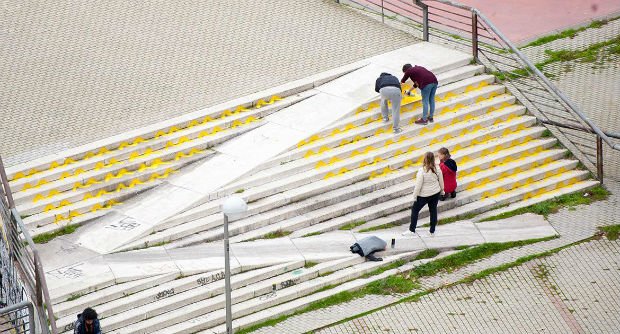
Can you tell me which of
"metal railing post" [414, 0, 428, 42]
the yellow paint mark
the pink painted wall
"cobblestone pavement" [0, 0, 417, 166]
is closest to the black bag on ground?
the yellow paint mark

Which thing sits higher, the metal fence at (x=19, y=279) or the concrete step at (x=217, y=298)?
the metal fence at (x=19, y=279)

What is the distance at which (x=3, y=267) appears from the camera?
18266 millimetres

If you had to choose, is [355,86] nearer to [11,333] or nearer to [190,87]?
[190,87]

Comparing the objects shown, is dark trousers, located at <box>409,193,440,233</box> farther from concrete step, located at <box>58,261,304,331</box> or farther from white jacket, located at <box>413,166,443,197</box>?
concrete step, located at <box>58,261,304,331</box>

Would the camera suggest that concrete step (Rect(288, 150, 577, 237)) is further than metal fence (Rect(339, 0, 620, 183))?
No

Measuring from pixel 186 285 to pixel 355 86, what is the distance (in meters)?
5.90

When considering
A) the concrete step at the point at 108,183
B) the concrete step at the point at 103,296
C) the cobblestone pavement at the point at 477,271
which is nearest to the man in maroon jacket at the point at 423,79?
the cobblestone pavement at the point at 477,271

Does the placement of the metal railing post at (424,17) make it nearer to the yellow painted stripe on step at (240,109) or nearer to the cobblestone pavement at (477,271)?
the yellow painted stripe on step at (240,109)

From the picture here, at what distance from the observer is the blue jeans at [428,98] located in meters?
22.8

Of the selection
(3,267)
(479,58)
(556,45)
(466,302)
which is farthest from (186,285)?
(556,45)

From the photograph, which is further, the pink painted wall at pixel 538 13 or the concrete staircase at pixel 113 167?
the pink painted wall at pixel 538 13

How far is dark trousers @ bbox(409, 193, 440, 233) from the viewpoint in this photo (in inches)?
819

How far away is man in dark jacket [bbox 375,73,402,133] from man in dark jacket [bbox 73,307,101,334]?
23.6ft

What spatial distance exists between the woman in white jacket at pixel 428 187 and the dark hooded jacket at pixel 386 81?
2.06m
